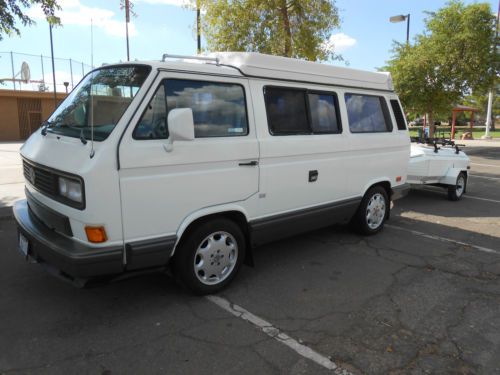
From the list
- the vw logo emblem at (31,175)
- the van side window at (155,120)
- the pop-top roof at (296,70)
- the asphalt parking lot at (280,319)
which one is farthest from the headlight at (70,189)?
the pop-top roof at (296,70)

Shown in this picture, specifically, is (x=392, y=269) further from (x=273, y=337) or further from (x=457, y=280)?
(x=273, y=337)

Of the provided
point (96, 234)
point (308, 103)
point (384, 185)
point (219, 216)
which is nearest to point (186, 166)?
point (219, 216)

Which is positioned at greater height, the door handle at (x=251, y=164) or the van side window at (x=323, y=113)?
the van side window at (x=323, y=113)

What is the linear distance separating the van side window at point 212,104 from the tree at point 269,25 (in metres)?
8.54

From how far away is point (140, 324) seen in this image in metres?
3.40

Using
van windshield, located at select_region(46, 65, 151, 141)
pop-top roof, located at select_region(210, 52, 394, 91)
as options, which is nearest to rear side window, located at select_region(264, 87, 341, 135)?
pop-top roof, located at select_region(210, 52, 394, 91)

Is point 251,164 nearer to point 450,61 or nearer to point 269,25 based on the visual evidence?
point 269,25

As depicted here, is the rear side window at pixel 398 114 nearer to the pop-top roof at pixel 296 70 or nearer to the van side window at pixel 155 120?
the pop-top roof at pixel 296 70

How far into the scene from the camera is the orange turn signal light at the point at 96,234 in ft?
Result: 10.1

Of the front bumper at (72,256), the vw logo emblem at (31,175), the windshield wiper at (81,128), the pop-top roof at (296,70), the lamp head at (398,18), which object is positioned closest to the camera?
the front bumper at (72,256)

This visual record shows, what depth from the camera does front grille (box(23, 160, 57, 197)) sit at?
339 cm

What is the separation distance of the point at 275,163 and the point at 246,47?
29.1ft

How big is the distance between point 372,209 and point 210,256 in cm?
305

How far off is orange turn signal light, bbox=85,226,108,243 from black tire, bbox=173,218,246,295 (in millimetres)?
757
